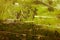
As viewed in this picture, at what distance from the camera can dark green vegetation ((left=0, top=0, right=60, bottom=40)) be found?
4359 mm

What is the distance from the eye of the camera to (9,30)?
4418 millimetres

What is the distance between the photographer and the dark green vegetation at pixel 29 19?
4.36 meters

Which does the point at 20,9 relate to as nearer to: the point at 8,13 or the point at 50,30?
the point at 8,13

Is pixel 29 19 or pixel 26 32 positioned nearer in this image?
pixel 26 32

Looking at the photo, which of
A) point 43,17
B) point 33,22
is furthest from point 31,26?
point 43,17

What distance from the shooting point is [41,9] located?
4566 millimetres

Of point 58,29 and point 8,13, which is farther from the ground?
point 8,13

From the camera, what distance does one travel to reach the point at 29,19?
4500 millimetres

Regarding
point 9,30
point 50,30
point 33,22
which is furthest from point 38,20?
point 9,30

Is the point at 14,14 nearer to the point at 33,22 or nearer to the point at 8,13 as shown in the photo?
the point at 8,13

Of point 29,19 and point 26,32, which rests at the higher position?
point 29,19

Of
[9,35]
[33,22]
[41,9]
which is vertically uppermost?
[41,9]

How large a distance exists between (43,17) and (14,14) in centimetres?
78

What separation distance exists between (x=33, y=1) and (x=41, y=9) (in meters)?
0.31
